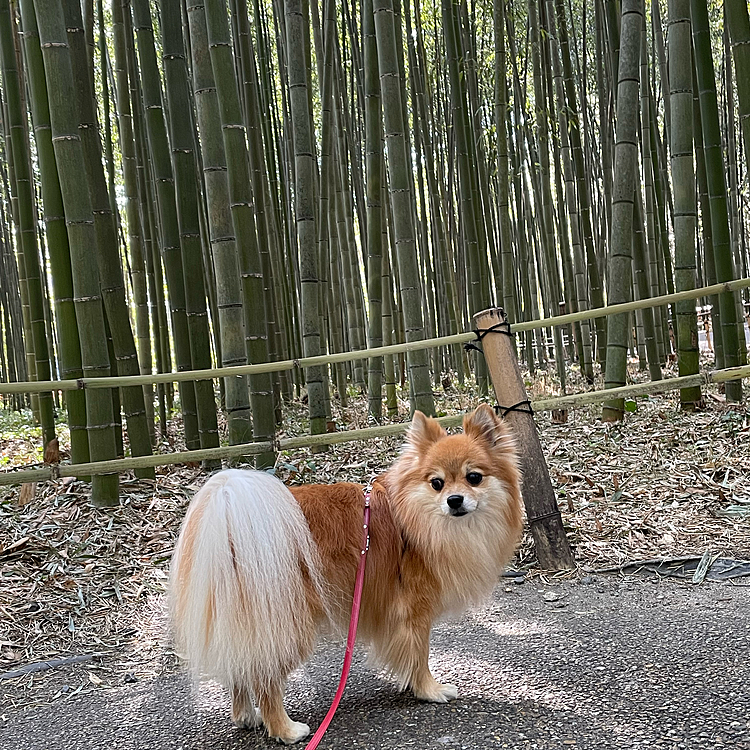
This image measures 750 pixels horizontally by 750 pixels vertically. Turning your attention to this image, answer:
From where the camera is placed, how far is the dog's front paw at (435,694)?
1.72m

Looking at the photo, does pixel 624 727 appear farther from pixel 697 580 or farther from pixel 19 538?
pixel 19 538

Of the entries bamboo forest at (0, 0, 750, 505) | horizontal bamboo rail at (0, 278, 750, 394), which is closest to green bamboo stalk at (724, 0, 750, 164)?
bamboo forest at (0, 0, 750, 505)

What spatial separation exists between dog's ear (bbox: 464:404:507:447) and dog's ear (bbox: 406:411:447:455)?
84 mm

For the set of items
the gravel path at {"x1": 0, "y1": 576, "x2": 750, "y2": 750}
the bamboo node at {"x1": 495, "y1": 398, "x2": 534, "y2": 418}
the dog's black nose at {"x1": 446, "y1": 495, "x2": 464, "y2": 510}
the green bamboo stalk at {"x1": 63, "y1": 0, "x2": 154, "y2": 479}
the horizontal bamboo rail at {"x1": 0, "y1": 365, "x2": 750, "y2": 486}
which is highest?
the green bamboo stalk at {"x1": 63, "y1": 0, "x2": 154, "y2": 479}

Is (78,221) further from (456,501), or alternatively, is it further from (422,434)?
(456,501)

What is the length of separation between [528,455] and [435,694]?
1.05 metres

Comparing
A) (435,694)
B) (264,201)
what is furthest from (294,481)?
(264,201)

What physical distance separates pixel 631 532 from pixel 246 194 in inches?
82.2

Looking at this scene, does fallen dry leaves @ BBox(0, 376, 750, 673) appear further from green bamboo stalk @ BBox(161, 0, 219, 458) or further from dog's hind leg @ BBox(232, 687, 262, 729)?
dog's hind leg @ BBox(232, 687, 262, 729)

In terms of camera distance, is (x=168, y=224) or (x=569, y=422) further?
(x=569, y=422)

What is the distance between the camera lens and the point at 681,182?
3.56 m

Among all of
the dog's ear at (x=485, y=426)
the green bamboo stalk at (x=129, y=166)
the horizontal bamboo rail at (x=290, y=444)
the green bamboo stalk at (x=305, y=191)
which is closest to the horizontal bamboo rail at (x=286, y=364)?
the horizontal bamboo rail at (x=290, y=444)

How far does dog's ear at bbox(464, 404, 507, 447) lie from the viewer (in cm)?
185

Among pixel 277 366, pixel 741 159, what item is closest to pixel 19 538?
pixel 277 366
